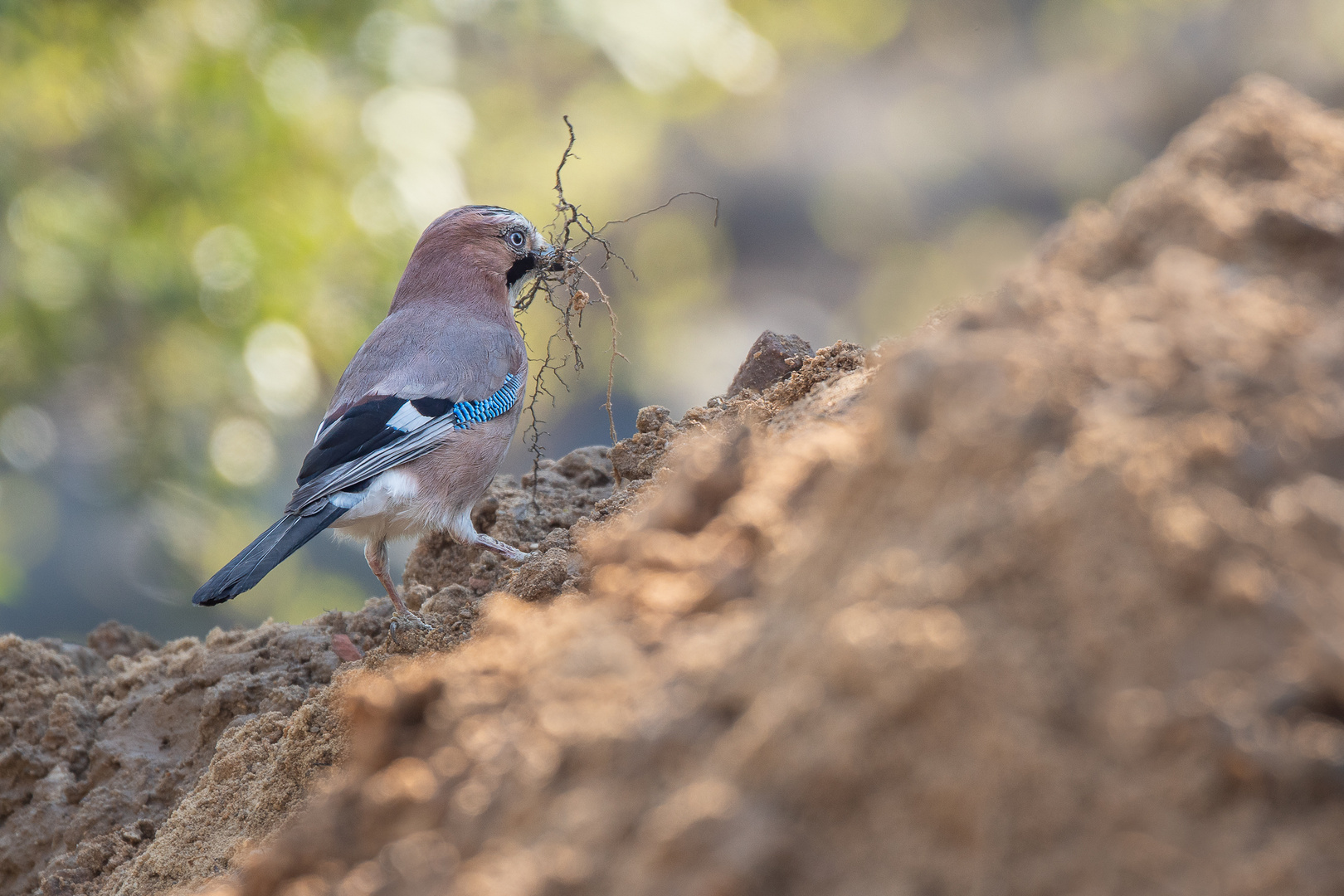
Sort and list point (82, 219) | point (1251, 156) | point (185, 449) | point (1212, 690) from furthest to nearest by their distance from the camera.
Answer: point (185, 449) → point (82, 219) → point (1251, 156) → point (1212, 690)

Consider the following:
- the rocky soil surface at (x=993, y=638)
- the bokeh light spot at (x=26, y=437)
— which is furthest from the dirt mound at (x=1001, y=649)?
the bokeh light spot at (x=26, y=437)

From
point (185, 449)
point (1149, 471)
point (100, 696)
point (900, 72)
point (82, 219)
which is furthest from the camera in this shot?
point (900, 72)

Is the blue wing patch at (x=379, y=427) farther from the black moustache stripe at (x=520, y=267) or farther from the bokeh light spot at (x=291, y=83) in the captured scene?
the bokeh light spot at (x=291, y=83)

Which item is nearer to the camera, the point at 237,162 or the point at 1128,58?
the point at 237,162

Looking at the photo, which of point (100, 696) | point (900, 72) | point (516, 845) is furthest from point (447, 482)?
point (900, 72)

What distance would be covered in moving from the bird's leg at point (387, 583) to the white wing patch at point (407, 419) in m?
0.48

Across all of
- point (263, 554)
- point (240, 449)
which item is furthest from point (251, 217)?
point (263, 554)

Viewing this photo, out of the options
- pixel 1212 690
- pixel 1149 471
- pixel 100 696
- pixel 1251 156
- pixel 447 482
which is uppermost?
pixel 447 482

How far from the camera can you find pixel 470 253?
484 cm

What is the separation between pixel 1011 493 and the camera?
54.6 inches

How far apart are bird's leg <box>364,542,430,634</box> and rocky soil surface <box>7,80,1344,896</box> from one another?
3.79ft

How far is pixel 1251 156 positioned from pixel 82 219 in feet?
22.5

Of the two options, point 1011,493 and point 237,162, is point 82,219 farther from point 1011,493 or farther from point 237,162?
point 1011,493

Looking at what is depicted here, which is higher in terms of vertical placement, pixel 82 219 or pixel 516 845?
pixel 82 219
